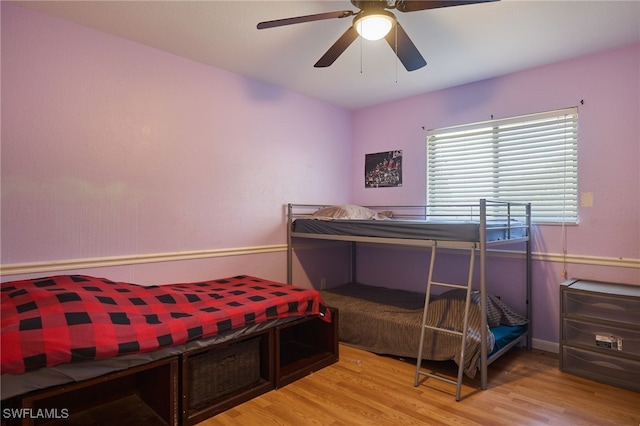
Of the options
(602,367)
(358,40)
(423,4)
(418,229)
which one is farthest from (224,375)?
(602,367)

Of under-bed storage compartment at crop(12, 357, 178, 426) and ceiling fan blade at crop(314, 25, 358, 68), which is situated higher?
ceiling fan blade at crop(314, 25, 358, 68)

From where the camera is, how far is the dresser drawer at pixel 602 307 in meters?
2.45

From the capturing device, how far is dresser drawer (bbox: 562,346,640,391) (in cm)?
243

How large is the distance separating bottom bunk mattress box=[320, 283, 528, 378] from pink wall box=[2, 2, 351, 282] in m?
0.94

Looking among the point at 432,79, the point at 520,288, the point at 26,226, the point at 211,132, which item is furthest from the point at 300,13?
the point at 520,288

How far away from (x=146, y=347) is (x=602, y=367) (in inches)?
118

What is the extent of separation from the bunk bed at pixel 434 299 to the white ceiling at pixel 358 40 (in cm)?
121

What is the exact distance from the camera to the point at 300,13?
91.6 inches

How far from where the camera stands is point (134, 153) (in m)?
2.72

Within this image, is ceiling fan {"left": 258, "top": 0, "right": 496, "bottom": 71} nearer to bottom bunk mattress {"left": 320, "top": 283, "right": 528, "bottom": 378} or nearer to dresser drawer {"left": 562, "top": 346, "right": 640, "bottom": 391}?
bottom bunk mattress {"left": 320, "top": 283, "right": 528, "bottom": 378}

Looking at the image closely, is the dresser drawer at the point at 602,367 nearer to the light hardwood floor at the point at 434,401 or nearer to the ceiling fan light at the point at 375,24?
the light hardwood floor at the point at 434,401

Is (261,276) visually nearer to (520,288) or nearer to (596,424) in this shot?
(520,288)

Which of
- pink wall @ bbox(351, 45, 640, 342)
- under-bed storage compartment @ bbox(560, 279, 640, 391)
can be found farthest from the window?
under-bed storage compartment @ bbox(560, 279, 640, 391)

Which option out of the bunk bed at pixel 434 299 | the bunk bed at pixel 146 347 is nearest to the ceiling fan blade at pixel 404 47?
the bunk bed at pixel 434 299
